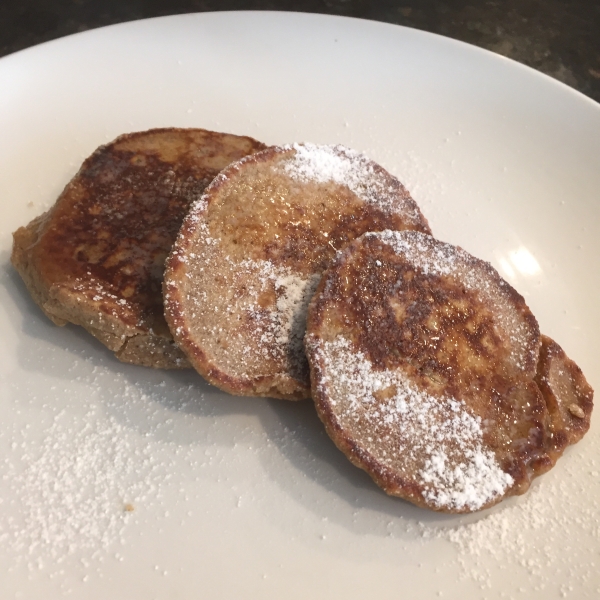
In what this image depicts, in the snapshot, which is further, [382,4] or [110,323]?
[382,4]

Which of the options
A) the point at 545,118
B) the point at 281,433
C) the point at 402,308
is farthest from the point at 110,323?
the point at 545,118

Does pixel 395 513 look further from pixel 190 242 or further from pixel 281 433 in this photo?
pixel 190 242

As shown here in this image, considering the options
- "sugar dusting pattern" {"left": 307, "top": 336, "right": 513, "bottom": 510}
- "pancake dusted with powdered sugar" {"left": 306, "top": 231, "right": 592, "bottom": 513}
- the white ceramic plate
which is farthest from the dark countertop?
"sugar dusting pattern" {"left": 307, "top": 336, "right": 513, "bottom": 510}

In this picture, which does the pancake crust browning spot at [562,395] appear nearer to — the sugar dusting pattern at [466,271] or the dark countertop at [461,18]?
the sugar dusting pattern at [466,271]

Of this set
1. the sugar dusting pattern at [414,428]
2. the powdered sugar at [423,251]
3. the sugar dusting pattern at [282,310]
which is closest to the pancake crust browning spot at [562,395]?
the sugar dusting pattern at [414,428]

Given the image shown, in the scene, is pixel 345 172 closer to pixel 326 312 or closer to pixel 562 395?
pixel 326 312

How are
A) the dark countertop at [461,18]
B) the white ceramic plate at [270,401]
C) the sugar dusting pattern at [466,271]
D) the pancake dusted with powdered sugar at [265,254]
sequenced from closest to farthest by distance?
the white ceramic plate at [270,401] < the pancake dusted with powdered sugar at [265,254] < the sugar dusting pattern at [466,271] < the dark countertop at [461,18]

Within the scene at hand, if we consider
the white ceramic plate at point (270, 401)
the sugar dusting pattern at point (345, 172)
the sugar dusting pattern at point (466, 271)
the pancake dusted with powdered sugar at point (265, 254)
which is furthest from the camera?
the sugar dusting pattern at point (345, 172)
